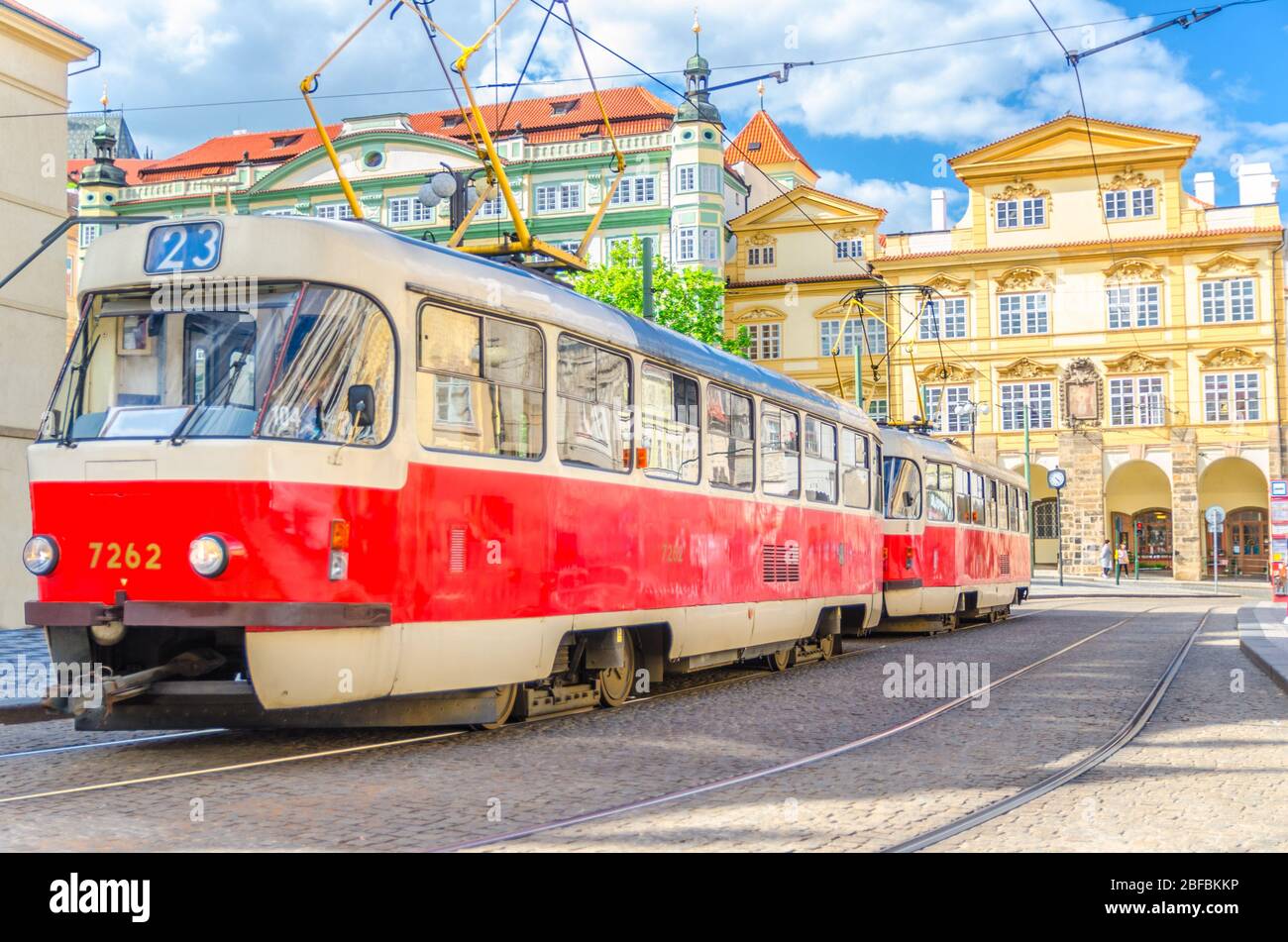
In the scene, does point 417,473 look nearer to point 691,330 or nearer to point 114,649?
point 114,649

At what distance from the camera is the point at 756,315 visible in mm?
60594

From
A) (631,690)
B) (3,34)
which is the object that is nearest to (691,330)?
(3,34)

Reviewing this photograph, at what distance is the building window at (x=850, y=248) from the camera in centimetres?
A: 5881

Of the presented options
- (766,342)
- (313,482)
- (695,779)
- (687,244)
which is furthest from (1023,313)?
(313,482)

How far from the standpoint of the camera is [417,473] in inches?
328

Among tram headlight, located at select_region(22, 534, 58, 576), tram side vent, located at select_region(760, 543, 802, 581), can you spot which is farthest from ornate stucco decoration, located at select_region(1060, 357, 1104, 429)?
tram headlight, located at select_region(22, 534, 58, 576)

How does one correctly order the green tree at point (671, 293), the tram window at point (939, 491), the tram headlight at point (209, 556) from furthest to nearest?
the green tree at point (671, 293) → the tram window at point (939, 491) → the tram headlight at point (209, 556)

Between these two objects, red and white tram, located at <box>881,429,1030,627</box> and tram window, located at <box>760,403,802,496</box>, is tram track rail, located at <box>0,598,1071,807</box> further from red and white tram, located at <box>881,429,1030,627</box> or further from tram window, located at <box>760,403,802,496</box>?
red and white tram, located at <box>881,429,1030,627</box>

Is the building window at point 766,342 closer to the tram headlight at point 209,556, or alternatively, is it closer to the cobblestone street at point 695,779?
the cobblestone street at point 695,779

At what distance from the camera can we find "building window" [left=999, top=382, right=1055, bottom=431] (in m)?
55.6

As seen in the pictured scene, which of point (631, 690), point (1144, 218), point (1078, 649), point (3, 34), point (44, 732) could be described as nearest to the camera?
point (44, 732)

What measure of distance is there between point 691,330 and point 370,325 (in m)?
39.4

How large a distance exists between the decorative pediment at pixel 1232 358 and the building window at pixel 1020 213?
8252 mm

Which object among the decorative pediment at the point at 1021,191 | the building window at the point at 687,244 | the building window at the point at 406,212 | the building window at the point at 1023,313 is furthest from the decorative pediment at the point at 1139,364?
the building window at the point at 406,212
